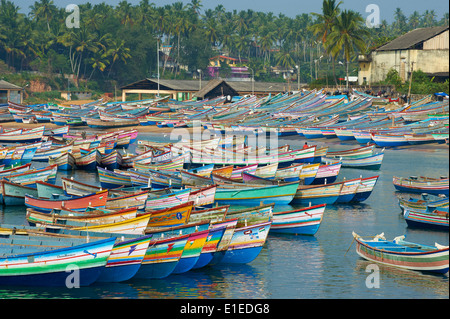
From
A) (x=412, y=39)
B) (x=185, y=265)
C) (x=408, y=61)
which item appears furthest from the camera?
(x=412, y=39)

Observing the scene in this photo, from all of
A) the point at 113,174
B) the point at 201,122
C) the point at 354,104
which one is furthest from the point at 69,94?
the point at 113,174

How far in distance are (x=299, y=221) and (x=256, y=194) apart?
6.79 m

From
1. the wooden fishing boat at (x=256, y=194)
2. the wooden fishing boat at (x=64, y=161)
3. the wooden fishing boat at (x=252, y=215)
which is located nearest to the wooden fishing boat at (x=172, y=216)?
the wooden fishing boat at (x=252, y=215)

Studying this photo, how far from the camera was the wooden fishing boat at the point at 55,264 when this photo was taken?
24500 mm

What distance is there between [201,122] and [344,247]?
63.3m

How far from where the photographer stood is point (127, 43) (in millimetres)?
149625

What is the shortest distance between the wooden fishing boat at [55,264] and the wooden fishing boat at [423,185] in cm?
2445

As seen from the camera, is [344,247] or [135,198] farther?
[135,198]

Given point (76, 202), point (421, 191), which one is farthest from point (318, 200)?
point (76, 202)

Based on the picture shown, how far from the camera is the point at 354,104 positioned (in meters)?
94.4

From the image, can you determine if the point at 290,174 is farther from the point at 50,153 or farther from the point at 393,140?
the point at 393,140

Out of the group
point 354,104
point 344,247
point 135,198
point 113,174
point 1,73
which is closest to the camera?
point 344,247

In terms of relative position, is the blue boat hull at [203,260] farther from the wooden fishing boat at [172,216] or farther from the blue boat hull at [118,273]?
the blue boat hull at [118,273]

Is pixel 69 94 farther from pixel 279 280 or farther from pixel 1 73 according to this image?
pixel 279 280
